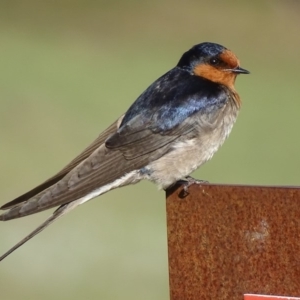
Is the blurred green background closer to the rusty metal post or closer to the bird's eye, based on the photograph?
the bird's eye

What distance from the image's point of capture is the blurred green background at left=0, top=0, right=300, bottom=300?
234 inches

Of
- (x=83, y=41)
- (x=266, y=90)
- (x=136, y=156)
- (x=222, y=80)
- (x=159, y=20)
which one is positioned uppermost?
(x=159, y=20)

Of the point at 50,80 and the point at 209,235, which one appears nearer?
the point at 209,235

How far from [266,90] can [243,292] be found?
793 centimetres

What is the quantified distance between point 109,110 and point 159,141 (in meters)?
5.75

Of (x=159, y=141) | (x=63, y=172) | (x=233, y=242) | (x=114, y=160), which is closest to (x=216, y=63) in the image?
(x=159, y=141)

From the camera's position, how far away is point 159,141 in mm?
3391

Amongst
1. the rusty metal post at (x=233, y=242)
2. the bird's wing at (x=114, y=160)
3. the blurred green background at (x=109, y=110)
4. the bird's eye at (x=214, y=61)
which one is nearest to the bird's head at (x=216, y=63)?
the bird's eye at (x=214, y=61)

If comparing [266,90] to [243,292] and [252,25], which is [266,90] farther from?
[243,292]

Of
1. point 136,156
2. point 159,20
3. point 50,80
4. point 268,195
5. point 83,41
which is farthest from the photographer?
point 159,20

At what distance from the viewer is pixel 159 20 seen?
13.6m

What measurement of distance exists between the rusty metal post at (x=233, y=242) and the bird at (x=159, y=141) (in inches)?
26.1

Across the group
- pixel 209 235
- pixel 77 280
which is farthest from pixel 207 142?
pixel 77 280

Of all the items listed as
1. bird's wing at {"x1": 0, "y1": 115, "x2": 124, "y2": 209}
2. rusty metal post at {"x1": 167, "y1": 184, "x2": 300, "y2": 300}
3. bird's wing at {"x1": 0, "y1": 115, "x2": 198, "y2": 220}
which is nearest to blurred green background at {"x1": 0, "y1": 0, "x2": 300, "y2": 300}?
bird's wing at {"x1": 0, "y1": 115, "x2": 124, "y2": 209}
